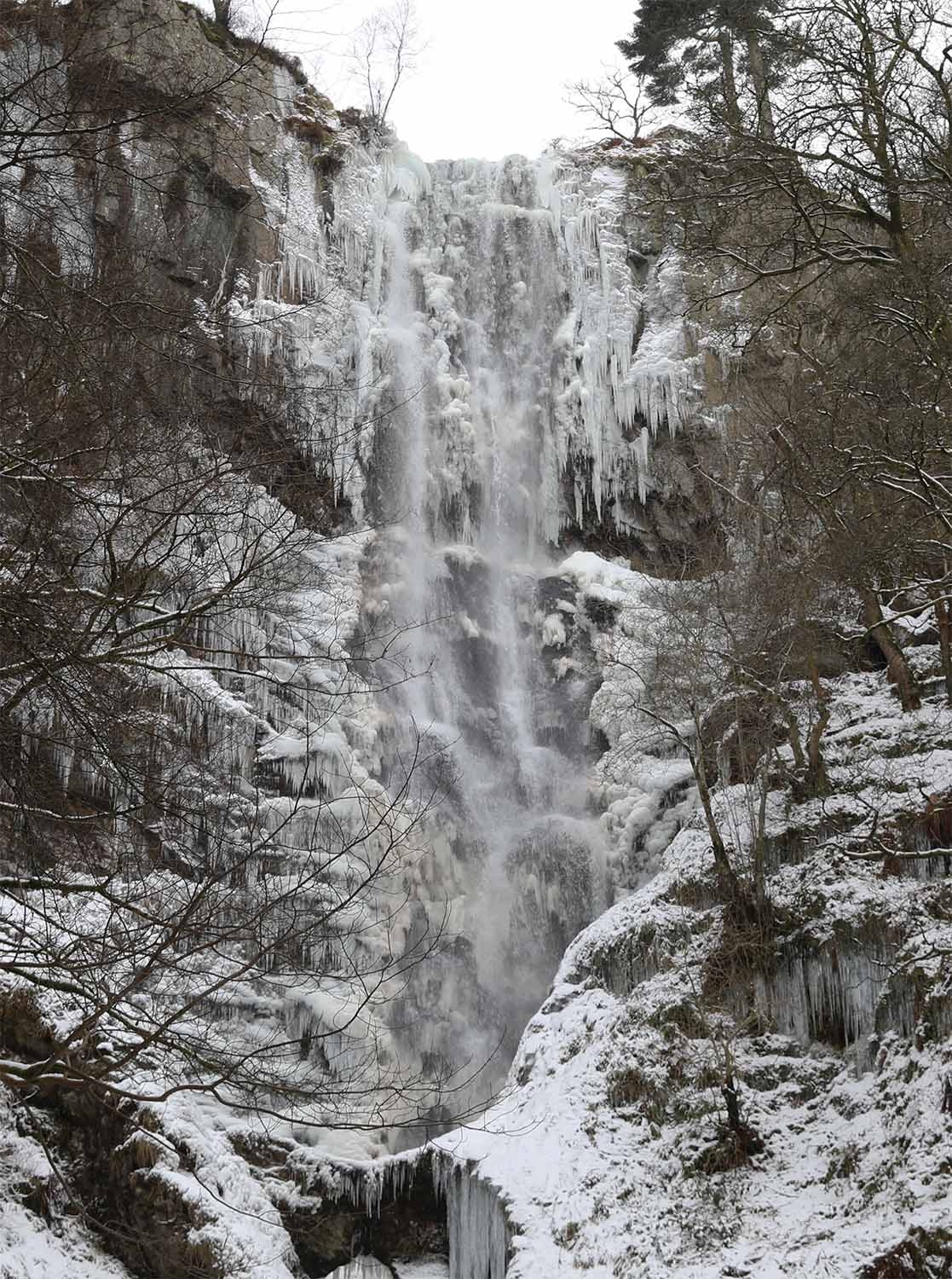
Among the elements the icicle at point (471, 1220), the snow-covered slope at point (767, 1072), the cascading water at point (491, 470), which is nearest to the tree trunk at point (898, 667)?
the snow-covered slope at point (767, 1072)

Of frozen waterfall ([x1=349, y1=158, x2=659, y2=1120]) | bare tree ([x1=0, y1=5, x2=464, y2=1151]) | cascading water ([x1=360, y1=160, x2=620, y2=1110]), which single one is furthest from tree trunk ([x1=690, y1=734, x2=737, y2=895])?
bare tree ([x1=0, y1=5, x2=464, y2=1151])

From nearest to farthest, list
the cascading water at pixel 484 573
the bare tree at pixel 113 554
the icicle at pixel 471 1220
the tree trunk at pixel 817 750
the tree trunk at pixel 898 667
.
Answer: the bare tree at pixel 113 554, the icicle at pixel 471 1220, the tree trunk at pixel 817 750, the tree trunk at pixel 898 667, the cascading water at pixel 484 573

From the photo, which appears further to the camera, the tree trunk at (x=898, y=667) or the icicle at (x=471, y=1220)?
the tree trunk at (x=898, y=667)

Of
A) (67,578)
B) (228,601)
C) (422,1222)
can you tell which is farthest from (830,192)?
(422,1222)

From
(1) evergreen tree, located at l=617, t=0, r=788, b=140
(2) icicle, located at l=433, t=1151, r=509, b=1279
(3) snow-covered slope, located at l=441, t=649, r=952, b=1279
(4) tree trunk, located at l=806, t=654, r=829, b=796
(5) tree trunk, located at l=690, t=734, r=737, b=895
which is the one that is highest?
(1) evergreen tree, located at l=617, t=0, r=788, b=140

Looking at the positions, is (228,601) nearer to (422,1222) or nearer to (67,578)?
(67,578)

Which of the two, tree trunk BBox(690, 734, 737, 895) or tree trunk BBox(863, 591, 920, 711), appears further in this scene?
tree trunk BBox(863, 591, 920, 711)

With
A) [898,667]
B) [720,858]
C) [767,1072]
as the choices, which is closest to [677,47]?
[898,667]

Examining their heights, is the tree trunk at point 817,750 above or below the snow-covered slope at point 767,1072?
above

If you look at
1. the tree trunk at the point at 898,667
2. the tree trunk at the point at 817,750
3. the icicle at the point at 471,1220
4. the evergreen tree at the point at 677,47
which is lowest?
the icicle at the point at 471,1220

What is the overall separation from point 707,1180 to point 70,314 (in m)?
8.24

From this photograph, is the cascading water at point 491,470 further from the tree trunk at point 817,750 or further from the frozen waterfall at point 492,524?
the tree trunk at point 817,750

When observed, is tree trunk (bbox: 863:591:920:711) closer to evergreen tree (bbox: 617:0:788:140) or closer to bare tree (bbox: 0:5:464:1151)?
evergreen tree (bbox: 617:0:788:140)

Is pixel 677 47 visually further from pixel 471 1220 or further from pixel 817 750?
pixel 471 1220
